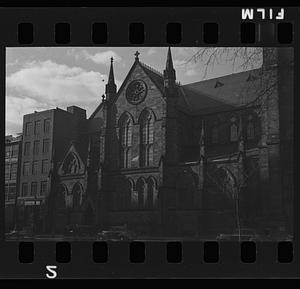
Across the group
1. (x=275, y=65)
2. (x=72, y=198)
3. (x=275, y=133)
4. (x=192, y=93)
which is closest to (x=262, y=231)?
(x=275, y=133)

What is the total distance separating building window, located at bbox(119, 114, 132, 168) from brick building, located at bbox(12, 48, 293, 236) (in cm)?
3

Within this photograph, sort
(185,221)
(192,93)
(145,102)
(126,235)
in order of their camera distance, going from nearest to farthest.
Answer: (126,235) < (185,221) < (192,93) < (145,102)

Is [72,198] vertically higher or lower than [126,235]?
higher

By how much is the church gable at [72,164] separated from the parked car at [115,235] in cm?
136

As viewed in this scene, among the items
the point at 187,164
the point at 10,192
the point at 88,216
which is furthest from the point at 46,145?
the point at 187,164

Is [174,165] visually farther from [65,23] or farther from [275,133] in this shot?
[65,23]

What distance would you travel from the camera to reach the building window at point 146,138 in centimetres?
1087

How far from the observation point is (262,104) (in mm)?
9891

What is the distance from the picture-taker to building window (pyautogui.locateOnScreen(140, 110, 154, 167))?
10.9 meters

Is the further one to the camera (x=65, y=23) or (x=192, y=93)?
(x=192, y=93)

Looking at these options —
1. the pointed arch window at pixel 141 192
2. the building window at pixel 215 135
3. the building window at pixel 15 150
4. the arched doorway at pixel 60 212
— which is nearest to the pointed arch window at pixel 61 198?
the arched doorway at pixel 60 212

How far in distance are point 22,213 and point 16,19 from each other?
3.42 meters

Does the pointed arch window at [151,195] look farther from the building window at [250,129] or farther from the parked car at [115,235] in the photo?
the building window at [250,129]

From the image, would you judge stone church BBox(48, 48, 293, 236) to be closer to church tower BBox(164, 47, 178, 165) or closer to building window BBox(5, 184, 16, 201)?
church tower BBox(164, 47, 178, 165)
